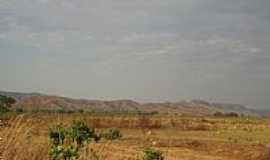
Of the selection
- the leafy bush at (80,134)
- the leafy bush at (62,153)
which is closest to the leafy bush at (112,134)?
the leafy bush at (80,134)

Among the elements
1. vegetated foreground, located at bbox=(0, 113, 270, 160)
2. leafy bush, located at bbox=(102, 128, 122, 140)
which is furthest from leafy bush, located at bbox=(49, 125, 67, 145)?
leafy bush, located at bbox=(102, 128, 122, 140)

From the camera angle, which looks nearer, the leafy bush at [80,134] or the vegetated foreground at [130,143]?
the vegetated foreground at [130,143]

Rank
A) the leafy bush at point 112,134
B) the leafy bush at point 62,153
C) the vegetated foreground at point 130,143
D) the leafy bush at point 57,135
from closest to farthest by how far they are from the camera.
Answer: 1. the vegetated foreground at point 130,143
2. the leafy bush at point 62,153
3. the leafy bush at point 57,135
4. the leafy bush at point 112,134

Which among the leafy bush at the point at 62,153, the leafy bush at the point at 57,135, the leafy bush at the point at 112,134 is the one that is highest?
the leafy bush at the point at 112,134

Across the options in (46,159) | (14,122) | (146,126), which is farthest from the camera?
(146,126)

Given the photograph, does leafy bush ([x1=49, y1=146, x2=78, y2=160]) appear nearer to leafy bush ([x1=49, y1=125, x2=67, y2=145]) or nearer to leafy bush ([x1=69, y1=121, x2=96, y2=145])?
leafy bush ([x1=49, y1=125, x2=67, y2=145])

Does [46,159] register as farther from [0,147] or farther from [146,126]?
[146,126]

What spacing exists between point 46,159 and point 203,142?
129 feet

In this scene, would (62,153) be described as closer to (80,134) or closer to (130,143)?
(80,134)

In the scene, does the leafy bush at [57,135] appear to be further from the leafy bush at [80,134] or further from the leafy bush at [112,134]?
the leafy bush at [112,134]

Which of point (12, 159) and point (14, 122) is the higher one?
point (14, 122)

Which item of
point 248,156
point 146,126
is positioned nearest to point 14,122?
point 248,156

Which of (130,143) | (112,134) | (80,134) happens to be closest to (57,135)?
(80,134)

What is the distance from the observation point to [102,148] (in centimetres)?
988
